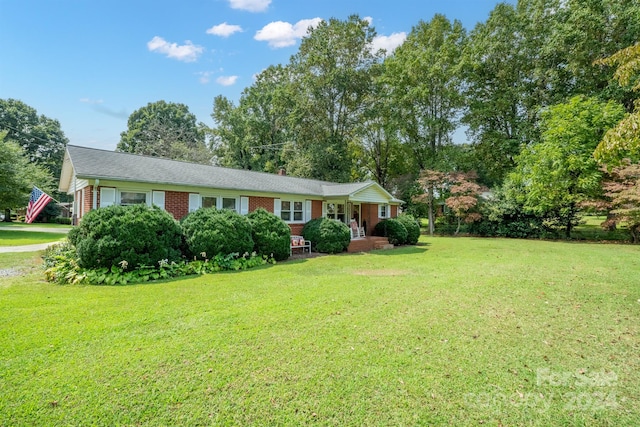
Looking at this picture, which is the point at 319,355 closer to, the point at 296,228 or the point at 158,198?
the point at 158,198

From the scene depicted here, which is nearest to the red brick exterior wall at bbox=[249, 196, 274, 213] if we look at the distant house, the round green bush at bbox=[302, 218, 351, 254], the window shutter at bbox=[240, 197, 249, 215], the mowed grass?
the distant house

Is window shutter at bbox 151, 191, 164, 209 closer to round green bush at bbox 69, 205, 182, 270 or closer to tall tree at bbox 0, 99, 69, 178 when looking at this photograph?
round green bush at bbox 69, 205, 182, 270

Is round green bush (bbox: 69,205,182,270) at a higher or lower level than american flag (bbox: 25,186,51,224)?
lower

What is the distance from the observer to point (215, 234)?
391 inches

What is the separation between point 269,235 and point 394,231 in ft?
29.2

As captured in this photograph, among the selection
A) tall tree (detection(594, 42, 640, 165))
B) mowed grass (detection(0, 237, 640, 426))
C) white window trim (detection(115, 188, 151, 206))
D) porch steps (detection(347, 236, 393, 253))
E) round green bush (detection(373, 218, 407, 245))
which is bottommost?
mowed grass (detection(0, 237, 640, 426))

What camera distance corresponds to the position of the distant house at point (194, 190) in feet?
34.9

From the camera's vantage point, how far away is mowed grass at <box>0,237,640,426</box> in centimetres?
288

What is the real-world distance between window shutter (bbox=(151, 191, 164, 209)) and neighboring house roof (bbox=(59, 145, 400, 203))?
0.59m

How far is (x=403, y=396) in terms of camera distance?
3109 millimetres

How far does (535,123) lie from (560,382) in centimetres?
2704

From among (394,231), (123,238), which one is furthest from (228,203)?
(394,231)

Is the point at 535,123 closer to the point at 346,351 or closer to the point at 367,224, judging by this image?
the point at 367,224

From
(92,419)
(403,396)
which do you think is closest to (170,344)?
(92,419)
